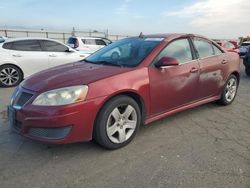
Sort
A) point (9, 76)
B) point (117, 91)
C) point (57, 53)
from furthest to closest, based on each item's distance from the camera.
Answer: point (57, 53) < point (9, 76) < point (117, 91)

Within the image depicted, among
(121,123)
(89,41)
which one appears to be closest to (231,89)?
(121,123)

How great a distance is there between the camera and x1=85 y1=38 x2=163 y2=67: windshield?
13.3ft

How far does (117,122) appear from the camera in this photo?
3.55 m

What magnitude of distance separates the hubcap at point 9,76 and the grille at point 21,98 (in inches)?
184

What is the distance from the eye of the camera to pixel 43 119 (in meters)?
3.12

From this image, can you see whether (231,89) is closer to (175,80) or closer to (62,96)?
(175,80)

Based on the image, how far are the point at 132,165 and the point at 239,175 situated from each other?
3.80 ft

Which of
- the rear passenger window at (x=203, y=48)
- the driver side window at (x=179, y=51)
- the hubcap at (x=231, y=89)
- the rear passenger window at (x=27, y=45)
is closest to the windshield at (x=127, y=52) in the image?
the driver side window at (x=179, y=51)

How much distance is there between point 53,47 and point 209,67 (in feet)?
18.2

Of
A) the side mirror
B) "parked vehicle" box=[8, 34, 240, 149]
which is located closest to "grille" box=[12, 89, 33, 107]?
"parked vehicle" box=[8, 34, 240, 149]

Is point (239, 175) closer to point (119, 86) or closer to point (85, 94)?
point (119, 86)

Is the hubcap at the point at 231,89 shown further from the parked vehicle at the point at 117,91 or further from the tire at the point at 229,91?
the parked vehicle at the point at 117,91

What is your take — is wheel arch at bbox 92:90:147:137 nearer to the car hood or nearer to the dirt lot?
the car hood

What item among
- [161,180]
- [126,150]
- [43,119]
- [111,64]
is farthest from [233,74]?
[43,119]
